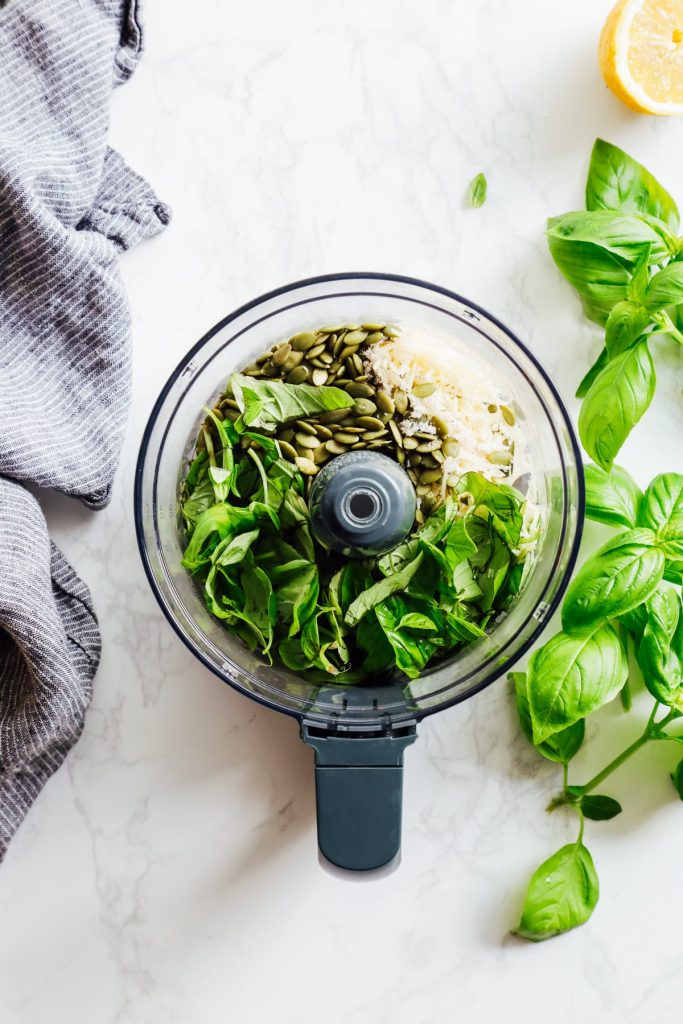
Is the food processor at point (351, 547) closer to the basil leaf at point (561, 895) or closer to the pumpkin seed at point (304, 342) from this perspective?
the pumpkin seed at point (304, 342)

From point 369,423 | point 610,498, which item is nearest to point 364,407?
point 369,423

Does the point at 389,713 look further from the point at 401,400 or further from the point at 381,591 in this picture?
the point at 401,400

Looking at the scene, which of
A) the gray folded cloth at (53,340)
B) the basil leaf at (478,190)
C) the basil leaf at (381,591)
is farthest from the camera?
the basil leaf at (478,190)

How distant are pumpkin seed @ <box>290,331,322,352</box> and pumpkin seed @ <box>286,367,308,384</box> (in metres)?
0.02

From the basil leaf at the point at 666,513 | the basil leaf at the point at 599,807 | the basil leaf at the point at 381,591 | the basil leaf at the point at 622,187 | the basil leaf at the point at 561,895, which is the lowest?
the basil leaf at the point at 561,895

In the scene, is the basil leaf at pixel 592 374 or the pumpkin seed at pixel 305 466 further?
the basil leaf at pixel 592 374

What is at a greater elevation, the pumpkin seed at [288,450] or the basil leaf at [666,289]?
the basil leaf at [666,289]

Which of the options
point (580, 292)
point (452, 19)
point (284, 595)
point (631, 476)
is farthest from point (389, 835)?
point (452, 19)

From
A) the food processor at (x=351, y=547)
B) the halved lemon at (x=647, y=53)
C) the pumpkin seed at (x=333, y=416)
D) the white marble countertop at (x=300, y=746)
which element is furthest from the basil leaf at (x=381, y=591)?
the halved lemon at (x=647, y=53)

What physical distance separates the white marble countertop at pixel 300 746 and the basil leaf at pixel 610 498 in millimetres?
120

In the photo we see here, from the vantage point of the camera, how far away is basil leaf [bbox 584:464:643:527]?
3.12 feet

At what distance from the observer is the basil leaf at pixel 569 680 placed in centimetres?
89

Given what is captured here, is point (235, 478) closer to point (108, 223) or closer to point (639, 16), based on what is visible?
point (108, 223)

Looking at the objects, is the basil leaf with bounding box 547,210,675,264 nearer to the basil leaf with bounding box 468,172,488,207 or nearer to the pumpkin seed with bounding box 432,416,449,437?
the basil leaf with bounding box 468,172,488,207
